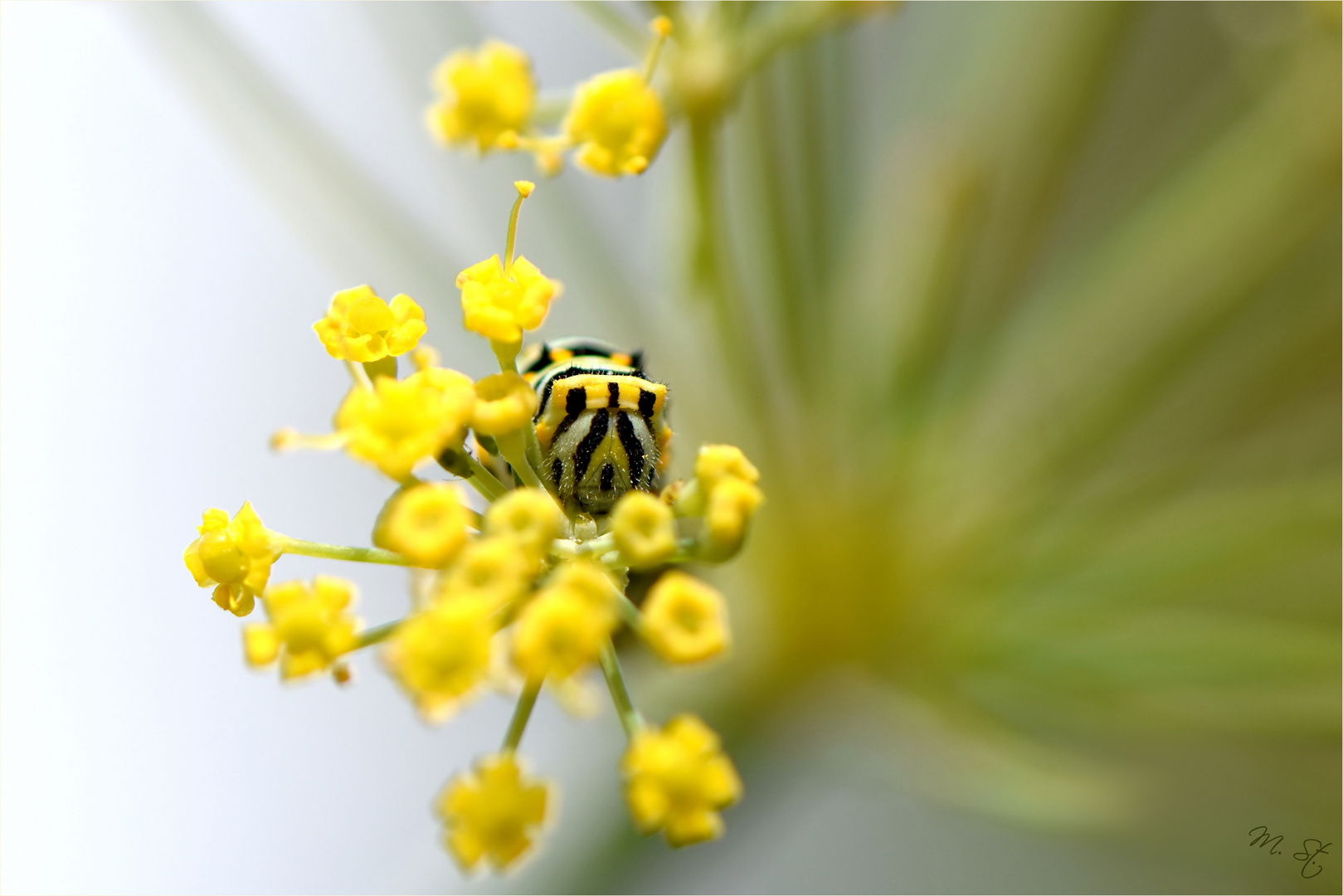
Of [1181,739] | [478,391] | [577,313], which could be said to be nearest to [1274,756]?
[1181,739]

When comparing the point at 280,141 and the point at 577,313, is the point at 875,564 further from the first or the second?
the point at 280,141

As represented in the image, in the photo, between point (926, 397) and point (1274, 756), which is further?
point (1274, 756)

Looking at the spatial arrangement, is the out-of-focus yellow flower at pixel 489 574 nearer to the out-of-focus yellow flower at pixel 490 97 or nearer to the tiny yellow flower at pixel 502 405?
the tiny yellow flower at pixel 502 405

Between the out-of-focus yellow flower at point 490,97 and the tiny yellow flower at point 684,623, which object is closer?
the tiny yellow flower at point 684,623
